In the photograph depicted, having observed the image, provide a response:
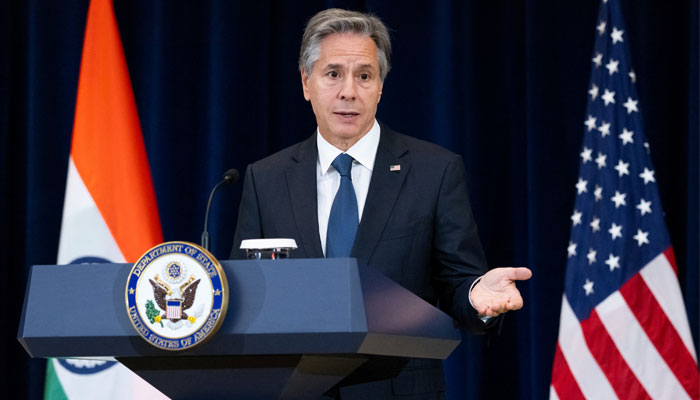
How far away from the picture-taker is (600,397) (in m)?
3.11

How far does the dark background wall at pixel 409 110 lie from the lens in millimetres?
3410

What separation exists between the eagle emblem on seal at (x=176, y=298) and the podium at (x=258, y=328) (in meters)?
0.05

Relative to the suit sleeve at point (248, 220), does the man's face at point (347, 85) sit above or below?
above

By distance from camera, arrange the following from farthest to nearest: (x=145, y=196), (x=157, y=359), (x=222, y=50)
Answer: (x=222, y=50) < (x=145, y=196) < (x=157, y=359)

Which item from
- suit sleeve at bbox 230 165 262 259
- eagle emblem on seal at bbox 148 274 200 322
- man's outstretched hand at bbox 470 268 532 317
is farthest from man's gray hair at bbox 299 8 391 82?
eagle emblem on seal at bbox 148 274 200 322

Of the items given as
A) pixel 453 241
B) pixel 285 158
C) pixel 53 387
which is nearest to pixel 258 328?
pixel 453 241

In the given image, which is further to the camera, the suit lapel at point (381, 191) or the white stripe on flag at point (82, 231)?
the white stripe on flag at point (82, 231)

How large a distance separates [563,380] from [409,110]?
4.07ft

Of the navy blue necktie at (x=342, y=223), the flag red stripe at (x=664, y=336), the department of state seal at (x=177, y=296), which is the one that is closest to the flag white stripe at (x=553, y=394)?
the flag red stripe at (x=664, y=336)

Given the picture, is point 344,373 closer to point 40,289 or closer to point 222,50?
point 40,289

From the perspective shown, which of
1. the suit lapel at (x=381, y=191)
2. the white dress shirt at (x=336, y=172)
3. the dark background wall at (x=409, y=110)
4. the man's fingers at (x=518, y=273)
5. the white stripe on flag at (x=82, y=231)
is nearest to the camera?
the man's fingers at (x=518, y=273)

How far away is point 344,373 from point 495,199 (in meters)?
2.26

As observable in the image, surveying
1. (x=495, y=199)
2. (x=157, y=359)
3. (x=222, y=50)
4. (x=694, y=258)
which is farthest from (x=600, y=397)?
(x=157, y=359)

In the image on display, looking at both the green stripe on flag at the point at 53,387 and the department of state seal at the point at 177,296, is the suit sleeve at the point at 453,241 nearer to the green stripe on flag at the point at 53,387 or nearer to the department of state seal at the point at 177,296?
the department of state seal at the point at 177,296
